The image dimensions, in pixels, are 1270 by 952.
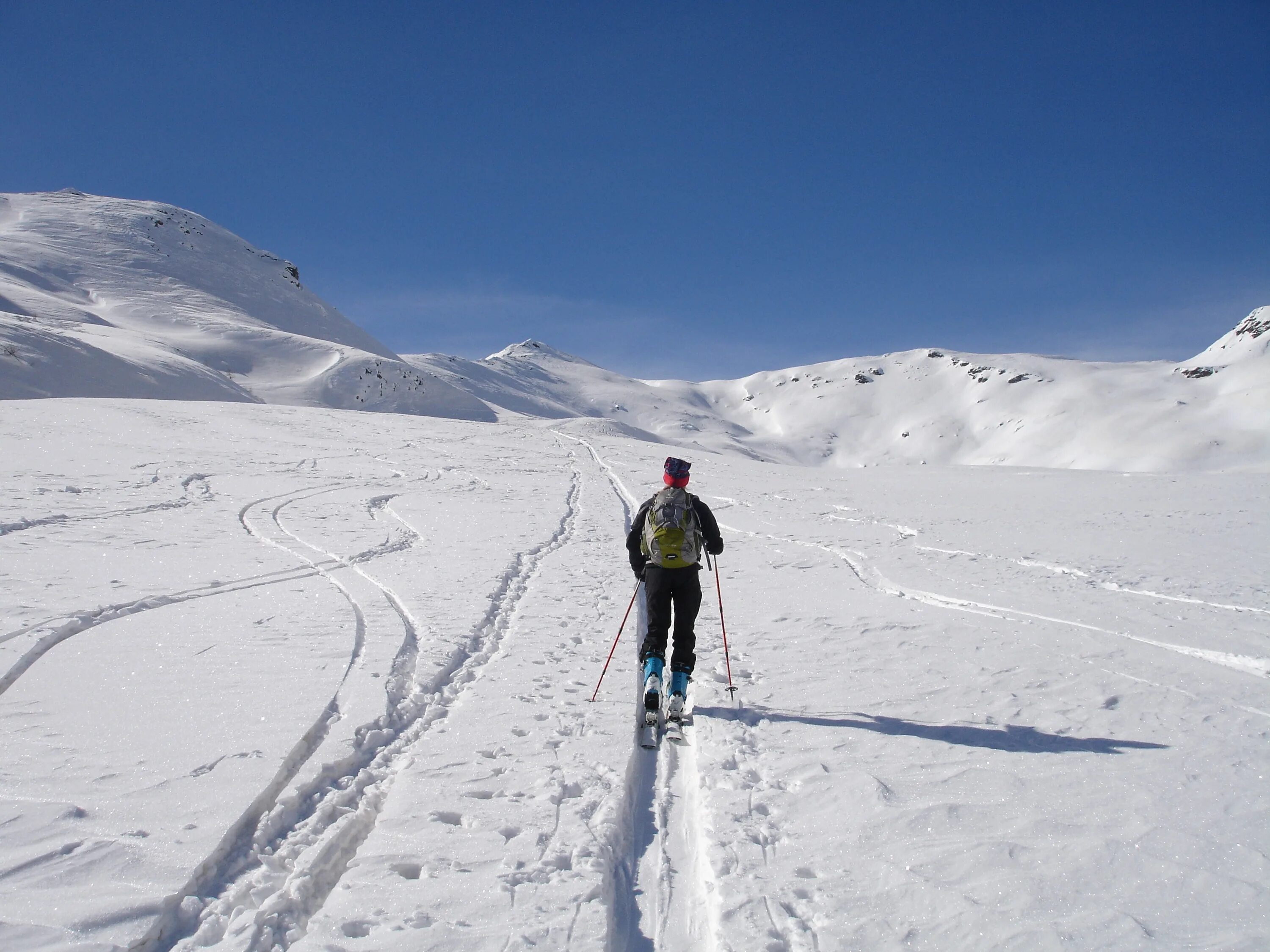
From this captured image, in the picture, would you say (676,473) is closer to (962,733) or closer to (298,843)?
(962,733)

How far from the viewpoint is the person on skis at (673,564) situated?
5.75 metres

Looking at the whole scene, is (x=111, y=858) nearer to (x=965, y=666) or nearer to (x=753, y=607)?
(x=965, y=666)

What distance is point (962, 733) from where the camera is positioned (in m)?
5.38

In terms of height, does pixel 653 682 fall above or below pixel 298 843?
above

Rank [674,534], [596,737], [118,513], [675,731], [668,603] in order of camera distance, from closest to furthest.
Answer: [596,737]
[675,731]
[674,534]
[668,603]
[118,513]

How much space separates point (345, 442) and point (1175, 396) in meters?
191

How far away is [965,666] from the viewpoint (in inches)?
269

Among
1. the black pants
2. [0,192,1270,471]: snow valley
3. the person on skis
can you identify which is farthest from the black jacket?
[0,192,1270,471]: snow valley

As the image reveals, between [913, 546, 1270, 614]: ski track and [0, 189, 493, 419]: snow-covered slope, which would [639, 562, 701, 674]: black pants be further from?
[0, 189, 493, 419]: snow-covered slope

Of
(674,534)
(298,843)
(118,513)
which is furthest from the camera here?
(118,513)

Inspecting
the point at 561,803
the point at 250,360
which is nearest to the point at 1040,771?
the point at 561,803

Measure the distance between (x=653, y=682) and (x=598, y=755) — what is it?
2.61 feet

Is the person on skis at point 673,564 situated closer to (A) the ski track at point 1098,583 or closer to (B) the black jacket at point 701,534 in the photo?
(B) the black jacket at point 701,534

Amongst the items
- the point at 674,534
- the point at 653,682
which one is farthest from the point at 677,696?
the point at 674,534
